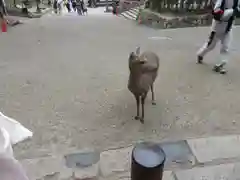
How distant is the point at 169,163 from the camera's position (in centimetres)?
308

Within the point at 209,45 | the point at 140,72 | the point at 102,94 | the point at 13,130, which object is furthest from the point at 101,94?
the point at 13,130

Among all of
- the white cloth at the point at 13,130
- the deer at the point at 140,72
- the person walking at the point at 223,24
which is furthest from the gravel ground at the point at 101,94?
the white cloth at the point at 13,130

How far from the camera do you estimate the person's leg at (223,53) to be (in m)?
4.91

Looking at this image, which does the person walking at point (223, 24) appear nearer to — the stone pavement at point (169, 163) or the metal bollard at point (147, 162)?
the stone pavement at point (169, 163)

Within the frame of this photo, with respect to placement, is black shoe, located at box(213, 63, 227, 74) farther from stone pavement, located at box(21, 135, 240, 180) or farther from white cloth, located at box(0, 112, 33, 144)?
white cloth, located at box(0, 112, 33, 144)

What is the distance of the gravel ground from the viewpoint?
11.8ft

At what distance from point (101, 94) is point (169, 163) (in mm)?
1682

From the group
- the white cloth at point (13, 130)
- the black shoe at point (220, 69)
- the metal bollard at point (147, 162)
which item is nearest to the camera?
the white cloth at point (13, 130)

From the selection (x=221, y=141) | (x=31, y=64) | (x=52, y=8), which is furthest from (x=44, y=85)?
(x=52, y=8)

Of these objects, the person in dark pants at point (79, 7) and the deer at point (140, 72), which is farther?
the person in dark pants at point (79, 7)

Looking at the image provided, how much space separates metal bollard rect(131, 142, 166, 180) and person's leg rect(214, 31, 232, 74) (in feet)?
10.7

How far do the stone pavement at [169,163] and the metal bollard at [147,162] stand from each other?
32.9 inches

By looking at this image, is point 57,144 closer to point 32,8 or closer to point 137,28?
point 137,28

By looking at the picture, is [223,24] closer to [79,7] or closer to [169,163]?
[169,163]
